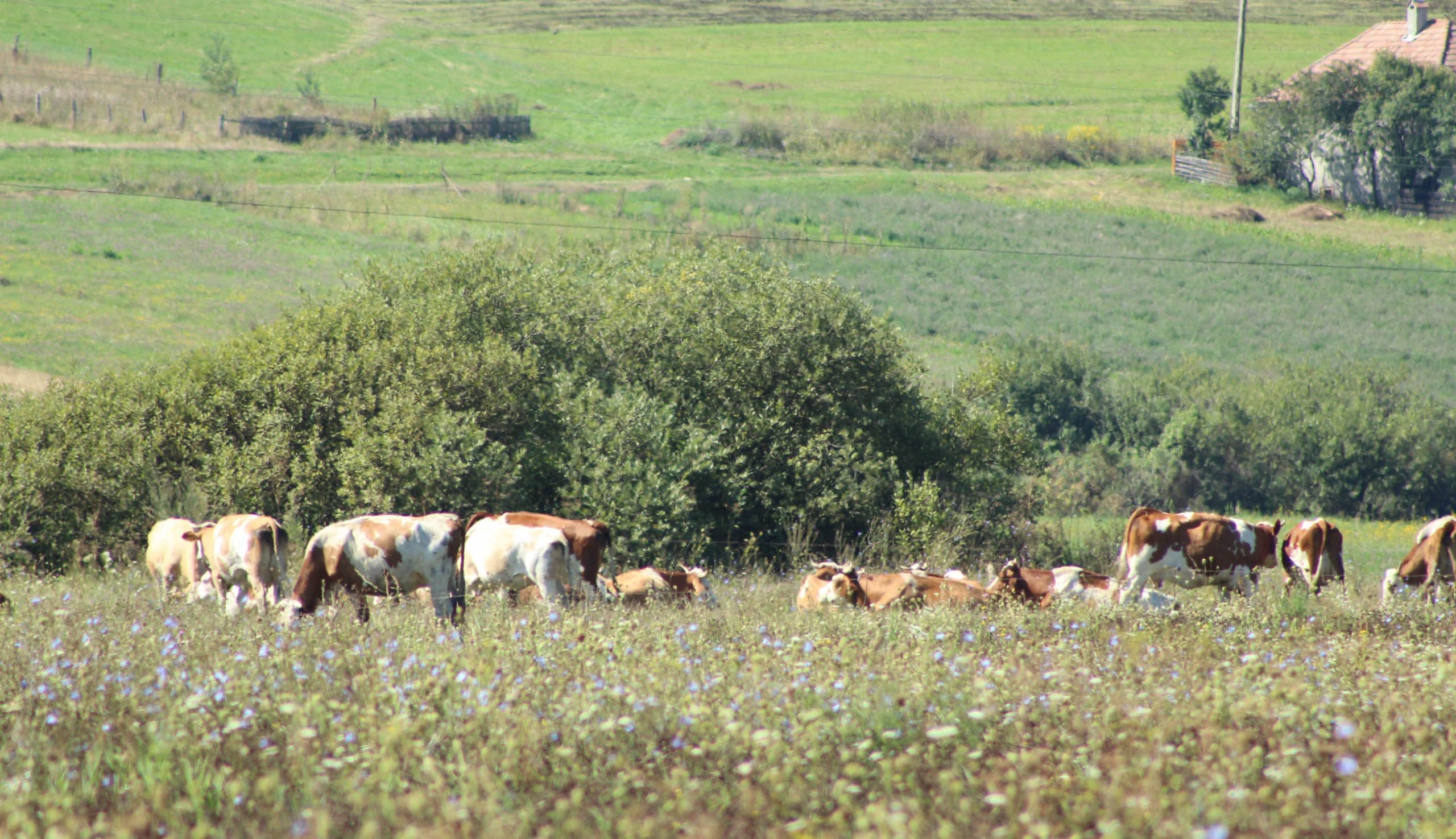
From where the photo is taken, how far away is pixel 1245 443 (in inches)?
1577

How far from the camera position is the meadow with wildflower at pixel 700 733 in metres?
5.27

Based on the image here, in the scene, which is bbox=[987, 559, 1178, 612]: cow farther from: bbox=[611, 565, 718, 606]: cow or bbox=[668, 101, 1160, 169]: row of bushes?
bbox=[668, 101, 1160, 169]: row of bushes

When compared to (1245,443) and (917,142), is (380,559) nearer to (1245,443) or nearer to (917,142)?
(1245,443)

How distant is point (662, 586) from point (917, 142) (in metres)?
70.6

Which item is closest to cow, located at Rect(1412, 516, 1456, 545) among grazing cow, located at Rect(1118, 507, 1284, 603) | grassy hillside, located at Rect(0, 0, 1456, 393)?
grazing cow, located at Rect(1118, 507, 1284, 603)

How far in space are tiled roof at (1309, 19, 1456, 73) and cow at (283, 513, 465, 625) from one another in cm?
7004

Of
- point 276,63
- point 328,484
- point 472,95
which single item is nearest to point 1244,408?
point 328,484

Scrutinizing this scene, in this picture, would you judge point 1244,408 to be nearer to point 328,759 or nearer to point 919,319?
point 919,319

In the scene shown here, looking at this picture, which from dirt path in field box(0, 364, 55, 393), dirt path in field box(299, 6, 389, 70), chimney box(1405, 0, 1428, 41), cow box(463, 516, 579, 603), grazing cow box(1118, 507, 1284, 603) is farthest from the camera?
dirt path in field box(299, 6, 389, 70)

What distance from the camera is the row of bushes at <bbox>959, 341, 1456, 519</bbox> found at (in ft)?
128

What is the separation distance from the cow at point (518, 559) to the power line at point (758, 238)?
32.1 meters

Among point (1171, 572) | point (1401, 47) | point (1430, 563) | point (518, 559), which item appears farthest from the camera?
point (1401, 47)

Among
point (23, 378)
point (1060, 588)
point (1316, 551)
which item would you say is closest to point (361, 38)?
point (23, 378)

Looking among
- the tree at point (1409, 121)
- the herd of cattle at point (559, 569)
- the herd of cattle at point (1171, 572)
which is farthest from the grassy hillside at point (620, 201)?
the herd of cattle at point (1171, 572)
